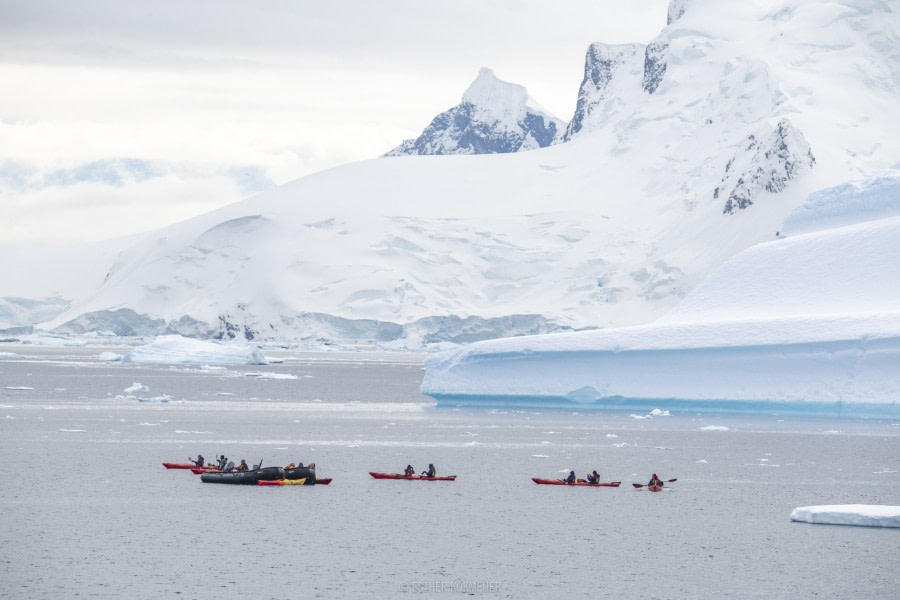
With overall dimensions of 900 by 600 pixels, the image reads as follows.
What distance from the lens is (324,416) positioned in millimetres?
55281

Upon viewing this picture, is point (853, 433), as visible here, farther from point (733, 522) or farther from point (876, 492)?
point (733, 522)

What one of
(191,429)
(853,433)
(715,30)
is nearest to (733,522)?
(853,433)

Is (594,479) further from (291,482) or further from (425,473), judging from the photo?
(291,482)

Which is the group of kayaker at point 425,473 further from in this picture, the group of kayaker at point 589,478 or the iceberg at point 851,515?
the iceberg at point 851,515

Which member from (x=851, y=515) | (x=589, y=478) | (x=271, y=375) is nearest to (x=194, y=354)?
(x=271, y=375)

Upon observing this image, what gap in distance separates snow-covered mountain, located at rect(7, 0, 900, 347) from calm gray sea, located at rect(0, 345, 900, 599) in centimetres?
7490

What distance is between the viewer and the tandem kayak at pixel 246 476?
33.8 m

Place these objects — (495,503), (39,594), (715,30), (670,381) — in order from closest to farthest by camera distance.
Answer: (39,594), (495,503), (670,381), (715,30)

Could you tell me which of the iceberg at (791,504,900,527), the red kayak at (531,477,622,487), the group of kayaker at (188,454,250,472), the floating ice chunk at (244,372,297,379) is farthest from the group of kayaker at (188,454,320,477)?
the floating ice chunk at (244,372,297,379)

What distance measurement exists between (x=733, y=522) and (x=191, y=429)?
2408 cm

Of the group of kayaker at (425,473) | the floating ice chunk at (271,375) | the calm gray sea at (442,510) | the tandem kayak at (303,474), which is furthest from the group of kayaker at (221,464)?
the floating ice chunk at (271,375)

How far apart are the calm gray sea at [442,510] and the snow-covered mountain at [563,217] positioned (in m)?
74.9

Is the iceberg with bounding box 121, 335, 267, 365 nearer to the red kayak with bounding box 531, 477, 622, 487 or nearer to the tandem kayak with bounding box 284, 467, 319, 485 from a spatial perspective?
the tandem kayak with bounding box 284, 467, 319, 485

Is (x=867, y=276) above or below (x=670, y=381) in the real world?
above
